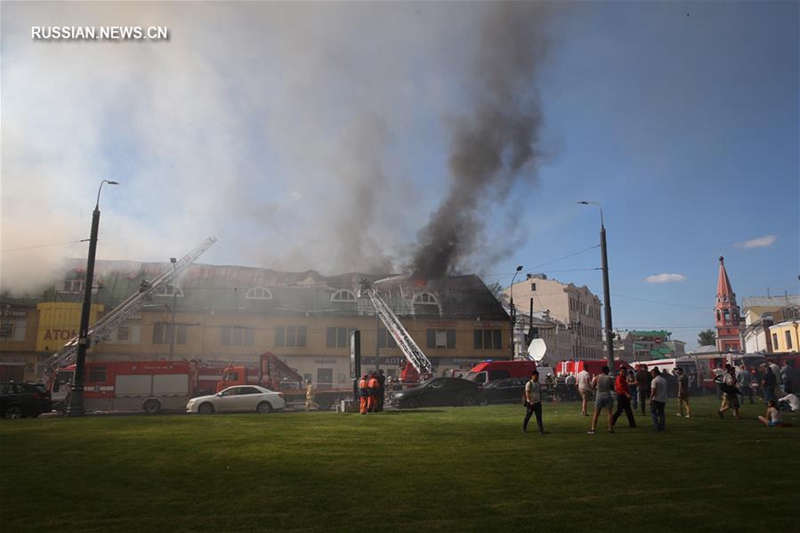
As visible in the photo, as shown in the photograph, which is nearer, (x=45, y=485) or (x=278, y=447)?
(x=45, y=485)

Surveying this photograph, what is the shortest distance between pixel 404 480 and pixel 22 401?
21.8m

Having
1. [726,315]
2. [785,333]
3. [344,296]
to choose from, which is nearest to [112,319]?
[344,296]

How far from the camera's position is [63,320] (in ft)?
156

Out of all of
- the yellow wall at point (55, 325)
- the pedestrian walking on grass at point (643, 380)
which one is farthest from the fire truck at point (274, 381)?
the yellow wall at point (55, 325)

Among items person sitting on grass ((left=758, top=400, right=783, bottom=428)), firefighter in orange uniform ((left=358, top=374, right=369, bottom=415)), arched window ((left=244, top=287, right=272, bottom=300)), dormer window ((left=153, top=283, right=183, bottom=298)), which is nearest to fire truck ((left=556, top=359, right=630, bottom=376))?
firefighter in orange uniform ((left=358, top=374, right=369, bottom=415))

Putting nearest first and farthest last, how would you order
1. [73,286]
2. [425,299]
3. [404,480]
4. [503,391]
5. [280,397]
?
[404,480]
[280,397]
[503,391]
[73,286]
[425,299]

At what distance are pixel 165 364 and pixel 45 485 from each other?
24.5 m

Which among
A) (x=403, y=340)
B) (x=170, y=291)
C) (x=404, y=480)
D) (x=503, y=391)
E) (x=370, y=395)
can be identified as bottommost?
(x=404, y=480)

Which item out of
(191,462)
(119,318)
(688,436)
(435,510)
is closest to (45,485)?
(191,462)

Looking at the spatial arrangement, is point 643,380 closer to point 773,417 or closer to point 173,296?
point 773,417

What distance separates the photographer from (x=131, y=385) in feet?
104

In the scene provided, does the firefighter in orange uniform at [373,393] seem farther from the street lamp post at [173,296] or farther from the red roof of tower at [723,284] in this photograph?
the red roof of tower at [723,284]

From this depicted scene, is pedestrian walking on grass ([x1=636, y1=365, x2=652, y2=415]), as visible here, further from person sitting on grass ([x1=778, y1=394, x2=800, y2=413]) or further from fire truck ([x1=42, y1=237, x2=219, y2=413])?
fire truck ([x1=42, y1=237, x2=219, y2=413])

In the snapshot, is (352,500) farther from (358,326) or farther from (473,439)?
(358,326)
